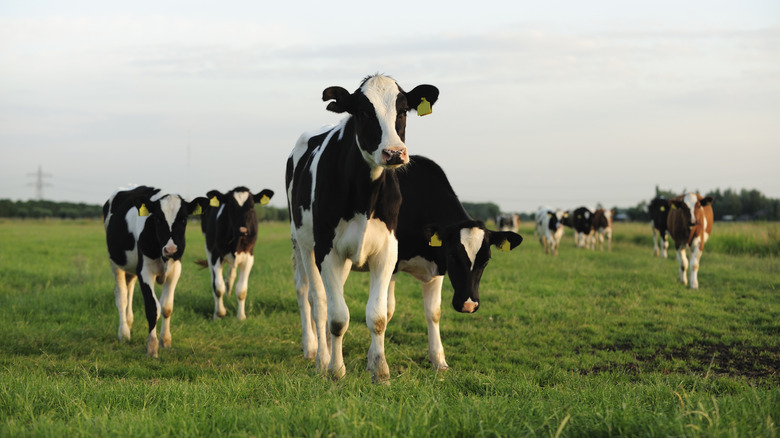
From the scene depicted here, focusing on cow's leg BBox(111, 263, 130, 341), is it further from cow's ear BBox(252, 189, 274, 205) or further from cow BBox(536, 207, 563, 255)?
cow BBox(536, 207, 563, 255)

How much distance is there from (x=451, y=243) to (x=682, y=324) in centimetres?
509

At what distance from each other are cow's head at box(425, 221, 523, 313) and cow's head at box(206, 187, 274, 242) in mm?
5398

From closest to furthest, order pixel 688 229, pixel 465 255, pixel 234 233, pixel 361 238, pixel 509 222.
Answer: pixel 361 238 < pixel 465 255 < pixel 234 233 < pixel 688 229 < pixel 509 222

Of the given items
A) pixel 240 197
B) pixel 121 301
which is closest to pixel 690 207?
pixel 240 197

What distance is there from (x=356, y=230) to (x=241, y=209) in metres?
6.04

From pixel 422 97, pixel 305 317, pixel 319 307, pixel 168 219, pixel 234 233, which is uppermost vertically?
pixel 422 97

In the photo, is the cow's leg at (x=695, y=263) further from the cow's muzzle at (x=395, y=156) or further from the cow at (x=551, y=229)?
the cow's muzzle at (x=395, y=156)

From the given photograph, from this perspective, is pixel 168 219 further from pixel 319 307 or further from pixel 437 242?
pixel 437 242

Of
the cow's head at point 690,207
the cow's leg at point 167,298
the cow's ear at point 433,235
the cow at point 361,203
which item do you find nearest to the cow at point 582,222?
the cow's head at point 690,207

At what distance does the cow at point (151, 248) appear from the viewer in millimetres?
8828

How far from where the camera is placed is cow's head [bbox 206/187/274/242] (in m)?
11.8

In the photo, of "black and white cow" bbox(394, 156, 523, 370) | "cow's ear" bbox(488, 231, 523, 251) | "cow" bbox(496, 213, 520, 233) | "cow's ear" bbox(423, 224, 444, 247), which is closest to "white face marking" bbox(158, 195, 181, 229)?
"black and white cow" bbox(394, 156, 523, 370)

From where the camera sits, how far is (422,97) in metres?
6.44

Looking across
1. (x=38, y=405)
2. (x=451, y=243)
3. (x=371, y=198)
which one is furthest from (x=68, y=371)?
(x=451, y=243)
